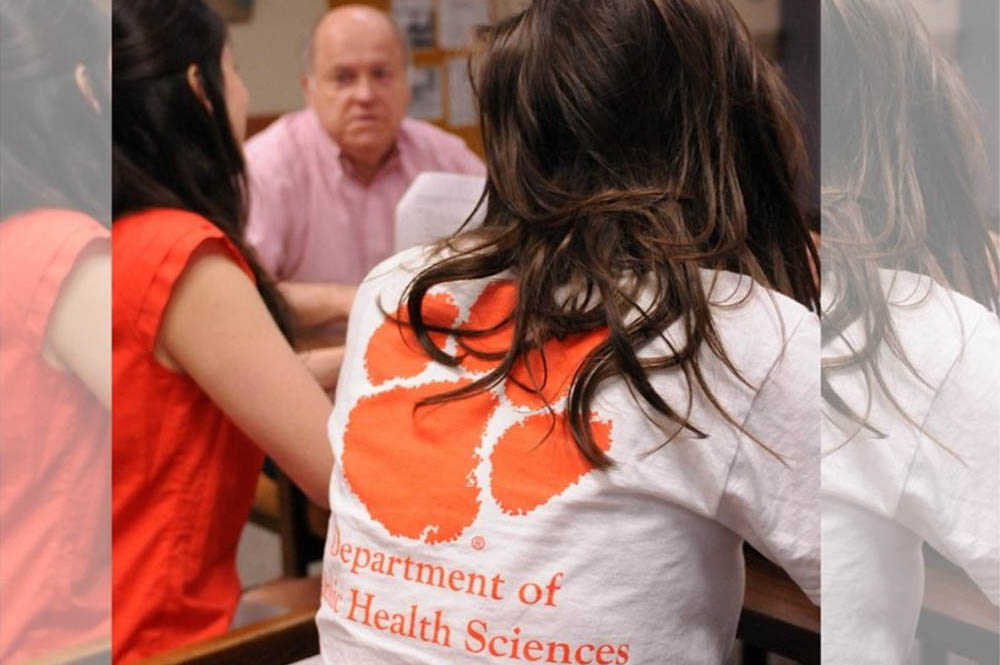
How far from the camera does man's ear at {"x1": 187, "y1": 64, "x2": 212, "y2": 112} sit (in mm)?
1674

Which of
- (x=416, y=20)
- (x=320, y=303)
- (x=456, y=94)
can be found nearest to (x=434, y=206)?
(x=320, y=303)

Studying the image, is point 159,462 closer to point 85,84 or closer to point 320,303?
point 85,84

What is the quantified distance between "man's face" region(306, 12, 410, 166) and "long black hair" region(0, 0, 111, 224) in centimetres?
211

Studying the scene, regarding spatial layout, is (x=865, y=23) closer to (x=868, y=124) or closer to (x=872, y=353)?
(x=868, y=124)

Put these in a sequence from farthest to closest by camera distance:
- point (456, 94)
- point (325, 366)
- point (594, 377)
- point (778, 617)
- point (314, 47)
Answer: point (456, 94)
point (314, 47)
point (325, 366)
point (778, 617)
point (594, 377)

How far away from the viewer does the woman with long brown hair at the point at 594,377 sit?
42.8 inches

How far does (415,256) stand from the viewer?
1.36m

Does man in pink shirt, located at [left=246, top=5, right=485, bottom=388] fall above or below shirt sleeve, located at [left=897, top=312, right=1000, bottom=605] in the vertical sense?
below

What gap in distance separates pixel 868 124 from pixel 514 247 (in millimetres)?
595

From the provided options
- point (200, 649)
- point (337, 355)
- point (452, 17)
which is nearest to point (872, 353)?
point (200, 649)

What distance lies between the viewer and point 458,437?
115 cm

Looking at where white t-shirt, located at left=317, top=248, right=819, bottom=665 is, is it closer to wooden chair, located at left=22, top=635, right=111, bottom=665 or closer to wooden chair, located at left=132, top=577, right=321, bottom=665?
wooden chair, located at left=132, top=577, right=321, bottom=665

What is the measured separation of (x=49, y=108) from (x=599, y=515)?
0.55 metres

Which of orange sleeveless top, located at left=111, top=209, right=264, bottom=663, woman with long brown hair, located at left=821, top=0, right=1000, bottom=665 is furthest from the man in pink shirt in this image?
woman with long brown hair, located at left=821, top=0, right=1000, bottom=665
